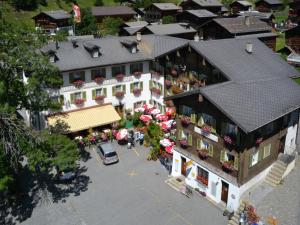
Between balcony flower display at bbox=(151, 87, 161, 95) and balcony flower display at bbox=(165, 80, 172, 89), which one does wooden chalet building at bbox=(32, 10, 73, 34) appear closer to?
balcony flower display at bbox=(151, 87, 161, 95)

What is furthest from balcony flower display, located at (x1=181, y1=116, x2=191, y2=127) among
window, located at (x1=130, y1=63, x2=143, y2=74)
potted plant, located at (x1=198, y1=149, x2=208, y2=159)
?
window, located at (x1=130, y1=63, x2=143, y2=74)

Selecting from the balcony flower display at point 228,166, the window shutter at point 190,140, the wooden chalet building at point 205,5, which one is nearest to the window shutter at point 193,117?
the window shutter at point 190,140

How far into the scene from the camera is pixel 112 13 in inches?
4208

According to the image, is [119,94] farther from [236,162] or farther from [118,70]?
[236,162]

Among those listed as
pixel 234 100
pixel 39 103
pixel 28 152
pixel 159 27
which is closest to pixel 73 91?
pixel 39 103

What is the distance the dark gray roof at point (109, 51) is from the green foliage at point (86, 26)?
133 feet

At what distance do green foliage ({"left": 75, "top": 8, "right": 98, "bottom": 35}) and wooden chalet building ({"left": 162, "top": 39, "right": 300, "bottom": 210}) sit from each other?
54333 millimetres

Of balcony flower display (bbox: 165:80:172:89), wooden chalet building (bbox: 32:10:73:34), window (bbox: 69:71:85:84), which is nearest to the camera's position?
window (bbox: 69:71:85:84)

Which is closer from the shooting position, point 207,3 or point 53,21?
point 53,21

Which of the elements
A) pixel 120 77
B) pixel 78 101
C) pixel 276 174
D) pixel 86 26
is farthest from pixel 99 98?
pixel 86 26

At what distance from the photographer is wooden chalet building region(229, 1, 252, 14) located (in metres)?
118

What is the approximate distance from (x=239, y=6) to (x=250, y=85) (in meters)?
102

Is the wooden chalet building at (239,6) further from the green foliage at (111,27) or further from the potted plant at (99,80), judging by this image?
the potted plant at (99,80)

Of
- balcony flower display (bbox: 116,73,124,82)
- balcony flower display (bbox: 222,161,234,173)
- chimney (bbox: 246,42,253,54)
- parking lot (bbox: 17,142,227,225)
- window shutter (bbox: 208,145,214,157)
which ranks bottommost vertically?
parking lot (bbox: 17,142,227,225)
